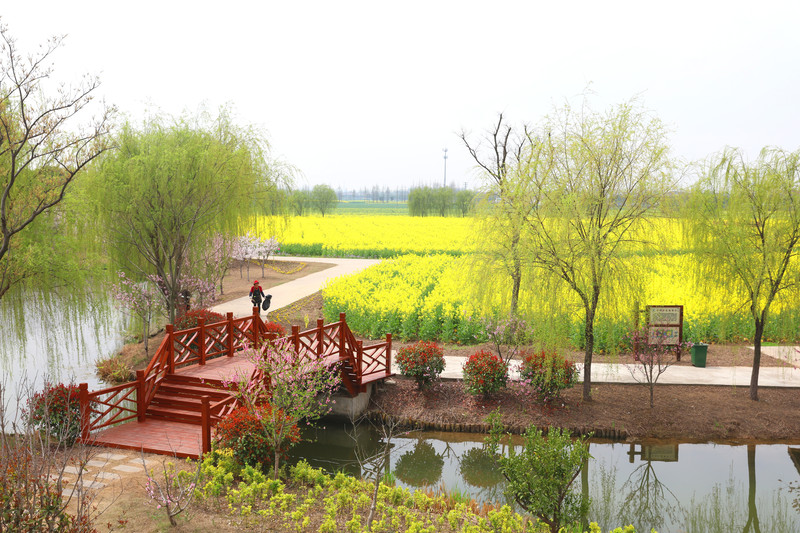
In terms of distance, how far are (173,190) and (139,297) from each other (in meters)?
4.28

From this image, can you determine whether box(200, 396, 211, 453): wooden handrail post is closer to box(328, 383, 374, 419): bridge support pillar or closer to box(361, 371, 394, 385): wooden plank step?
box(328, 383, 374, 419): bridge support pillar

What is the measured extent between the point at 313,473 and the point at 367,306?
1271 centimetres

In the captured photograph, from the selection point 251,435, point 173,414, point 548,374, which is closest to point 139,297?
point 173,414

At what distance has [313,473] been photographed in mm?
Answer: 11195

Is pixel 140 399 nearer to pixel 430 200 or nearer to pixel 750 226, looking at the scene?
pixel 750 226

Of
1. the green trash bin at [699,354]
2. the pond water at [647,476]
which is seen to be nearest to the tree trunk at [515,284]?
the pond water at [647,476]

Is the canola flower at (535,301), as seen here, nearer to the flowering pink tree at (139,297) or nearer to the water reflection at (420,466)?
the water reflection at (420,466)

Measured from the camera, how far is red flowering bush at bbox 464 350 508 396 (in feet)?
52.2

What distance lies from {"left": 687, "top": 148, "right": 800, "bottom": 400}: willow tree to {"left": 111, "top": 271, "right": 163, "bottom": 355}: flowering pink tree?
676 inches

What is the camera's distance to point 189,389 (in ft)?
45.5

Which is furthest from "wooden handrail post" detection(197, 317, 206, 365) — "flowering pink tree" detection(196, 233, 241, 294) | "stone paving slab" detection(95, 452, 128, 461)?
"flowering pink tree" detection(196, 233, 241, 294)

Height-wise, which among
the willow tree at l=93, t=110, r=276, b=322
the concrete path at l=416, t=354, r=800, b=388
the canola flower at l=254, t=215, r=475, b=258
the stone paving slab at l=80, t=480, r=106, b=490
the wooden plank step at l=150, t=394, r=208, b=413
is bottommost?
the concrete path at l=416, t=354, r=800, b=388

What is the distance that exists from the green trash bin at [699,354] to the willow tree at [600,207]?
615 cm

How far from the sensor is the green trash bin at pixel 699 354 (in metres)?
18.9
